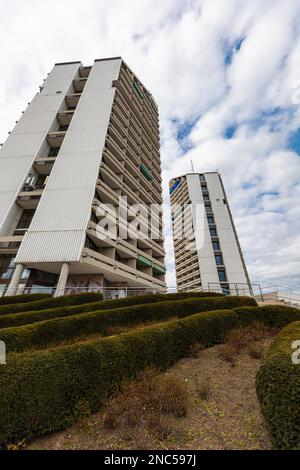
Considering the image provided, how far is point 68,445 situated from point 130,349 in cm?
227

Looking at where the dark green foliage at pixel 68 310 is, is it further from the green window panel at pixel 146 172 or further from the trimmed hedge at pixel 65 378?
the green window panel at pixel 146 172

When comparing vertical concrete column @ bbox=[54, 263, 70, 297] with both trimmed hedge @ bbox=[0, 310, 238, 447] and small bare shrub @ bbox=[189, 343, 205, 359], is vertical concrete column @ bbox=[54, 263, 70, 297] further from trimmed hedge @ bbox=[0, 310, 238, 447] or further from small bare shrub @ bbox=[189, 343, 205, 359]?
small bare shrub @ bbox=[189, 343, 205, 359]

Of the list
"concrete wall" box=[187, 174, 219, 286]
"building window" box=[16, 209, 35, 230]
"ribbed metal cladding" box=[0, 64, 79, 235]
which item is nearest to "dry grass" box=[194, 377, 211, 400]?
"ribbed metal cladding" box=[0, 64, 79, 235]

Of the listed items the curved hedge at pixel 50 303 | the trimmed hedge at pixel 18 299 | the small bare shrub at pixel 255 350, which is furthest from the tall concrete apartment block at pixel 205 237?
the small bare shrub at pixel 255 350

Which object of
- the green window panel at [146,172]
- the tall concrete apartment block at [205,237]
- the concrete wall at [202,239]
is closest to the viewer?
the green window panel at [146,172]

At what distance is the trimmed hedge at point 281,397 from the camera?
9.46 feet

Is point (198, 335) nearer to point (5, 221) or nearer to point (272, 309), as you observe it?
point (272, 309)

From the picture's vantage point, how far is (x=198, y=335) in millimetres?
7695

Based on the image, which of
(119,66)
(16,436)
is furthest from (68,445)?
(119,66)

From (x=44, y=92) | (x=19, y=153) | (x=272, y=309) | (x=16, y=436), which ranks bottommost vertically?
(x=16, y=436)

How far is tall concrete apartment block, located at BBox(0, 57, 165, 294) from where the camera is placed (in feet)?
63.3

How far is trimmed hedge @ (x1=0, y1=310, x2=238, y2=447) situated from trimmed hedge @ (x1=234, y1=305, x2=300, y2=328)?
493 centimetres

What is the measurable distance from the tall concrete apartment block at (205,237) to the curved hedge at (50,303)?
30.7m

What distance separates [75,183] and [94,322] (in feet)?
59.9
